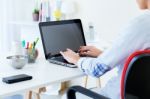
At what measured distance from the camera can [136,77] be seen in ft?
3.78

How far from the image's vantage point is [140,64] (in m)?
1.12

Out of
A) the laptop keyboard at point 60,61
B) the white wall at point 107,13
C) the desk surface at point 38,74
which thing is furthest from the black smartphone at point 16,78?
the white wall at point 107,13

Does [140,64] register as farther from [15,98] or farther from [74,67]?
[15,98]

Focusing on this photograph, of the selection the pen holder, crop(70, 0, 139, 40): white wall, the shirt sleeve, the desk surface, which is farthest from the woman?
crop(70, 0, 139, 40): white wall

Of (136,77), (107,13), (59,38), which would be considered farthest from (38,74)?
(107,13)

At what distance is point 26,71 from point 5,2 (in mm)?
2073

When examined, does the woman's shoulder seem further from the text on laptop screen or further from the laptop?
the text on laptop screen

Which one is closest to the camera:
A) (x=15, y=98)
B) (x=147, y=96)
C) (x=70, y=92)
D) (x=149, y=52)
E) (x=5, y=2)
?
(x=149, y=52)

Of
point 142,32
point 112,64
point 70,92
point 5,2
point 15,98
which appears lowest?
point 15,98

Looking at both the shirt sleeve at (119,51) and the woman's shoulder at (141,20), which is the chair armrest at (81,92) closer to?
the shirt sleeve at (119,51)

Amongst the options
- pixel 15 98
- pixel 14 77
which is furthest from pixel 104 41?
pixel 14 77

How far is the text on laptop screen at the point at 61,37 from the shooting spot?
182 centimetres

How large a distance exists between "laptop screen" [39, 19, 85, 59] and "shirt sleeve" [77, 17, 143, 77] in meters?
0.49

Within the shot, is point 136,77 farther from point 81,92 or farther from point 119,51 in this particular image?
point 81,92
